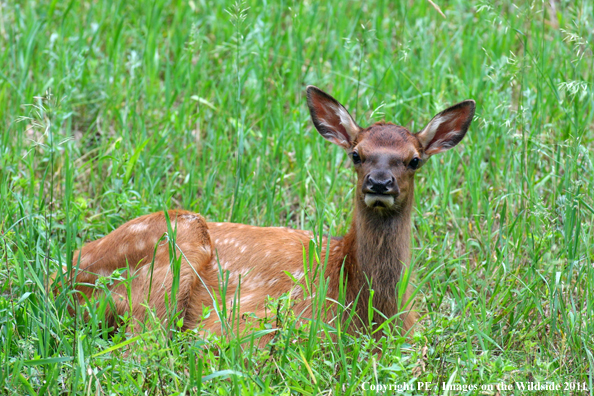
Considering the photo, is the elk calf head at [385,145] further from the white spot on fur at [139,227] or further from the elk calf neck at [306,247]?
the white spot on fur at [139,227]

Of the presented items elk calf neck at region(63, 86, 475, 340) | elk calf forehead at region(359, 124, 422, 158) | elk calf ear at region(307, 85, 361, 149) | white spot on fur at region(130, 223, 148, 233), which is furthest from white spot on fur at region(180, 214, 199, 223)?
elk calf forehead at region(359, 124, 422, 158)

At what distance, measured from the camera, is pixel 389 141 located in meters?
4.63

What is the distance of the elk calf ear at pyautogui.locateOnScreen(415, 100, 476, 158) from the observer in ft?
16.0

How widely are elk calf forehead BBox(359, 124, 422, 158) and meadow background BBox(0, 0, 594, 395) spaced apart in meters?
0.59

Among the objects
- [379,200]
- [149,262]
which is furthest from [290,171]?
[379,200]

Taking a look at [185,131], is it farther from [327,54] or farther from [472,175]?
[472,175]

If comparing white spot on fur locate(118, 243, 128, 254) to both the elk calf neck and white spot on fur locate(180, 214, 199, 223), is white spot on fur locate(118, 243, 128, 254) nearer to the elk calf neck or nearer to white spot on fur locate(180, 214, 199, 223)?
the elk calf neck

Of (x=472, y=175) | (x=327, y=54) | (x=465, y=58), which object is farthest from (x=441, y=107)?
(x=327, y=54)

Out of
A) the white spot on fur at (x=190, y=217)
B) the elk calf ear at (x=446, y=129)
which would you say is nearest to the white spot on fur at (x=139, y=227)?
the white spot on fur at (x=190, y=217)

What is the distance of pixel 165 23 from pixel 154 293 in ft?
13.2

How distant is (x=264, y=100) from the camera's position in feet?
21.3

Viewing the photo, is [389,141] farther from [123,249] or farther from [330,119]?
[123,249]

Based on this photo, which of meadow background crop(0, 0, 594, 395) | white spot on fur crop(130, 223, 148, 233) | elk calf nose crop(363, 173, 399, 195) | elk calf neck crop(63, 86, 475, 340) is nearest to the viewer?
meadow background crop(0, 0, 594, 395)

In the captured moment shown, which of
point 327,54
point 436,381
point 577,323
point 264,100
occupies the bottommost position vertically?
point 436,381
